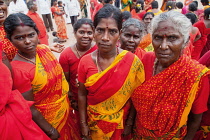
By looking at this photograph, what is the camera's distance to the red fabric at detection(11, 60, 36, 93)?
1.50 meters

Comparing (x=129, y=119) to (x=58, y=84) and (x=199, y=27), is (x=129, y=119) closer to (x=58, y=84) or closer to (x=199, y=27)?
(x=58, y=84)

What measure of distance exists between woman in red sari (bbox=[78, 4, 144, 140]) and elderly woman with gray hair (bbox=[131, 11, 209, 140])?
0.14m

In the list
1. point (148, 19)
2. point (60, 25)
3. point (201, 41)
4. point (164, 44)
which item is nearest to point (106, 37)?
point (164, 44)

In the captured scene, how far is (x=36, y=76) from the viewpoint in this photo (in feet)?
5.29

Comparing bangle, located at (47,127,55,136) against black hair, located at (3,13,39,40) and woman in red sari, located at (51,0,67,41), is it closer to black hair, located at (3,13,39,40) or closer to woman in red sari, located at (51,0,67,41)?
black hair, located at (3,13,39,40)

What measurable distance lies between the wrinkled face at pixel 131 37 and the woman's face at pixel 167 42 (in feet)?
2.24

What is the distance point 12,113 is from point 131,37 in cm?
151

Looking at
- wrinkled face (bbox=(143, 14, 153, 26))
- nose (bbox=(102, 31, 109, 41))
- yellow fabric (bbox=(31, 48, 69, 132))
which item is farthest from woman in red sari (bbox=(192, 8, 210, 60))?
yellow fabric (bbox=(31, 48, 69, 132))

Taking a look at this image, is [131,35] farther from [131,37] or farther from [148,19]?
[148,19]

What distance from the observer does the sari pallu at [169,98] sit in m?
1.46

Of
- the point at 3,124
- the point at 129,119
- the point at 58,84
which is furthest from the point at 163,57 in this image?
the point at 3,124

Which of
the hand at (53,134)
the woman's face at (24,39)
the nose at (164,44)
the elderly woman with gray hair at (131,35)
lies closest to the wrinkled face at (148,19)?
the elderly woman with gray hair at (131,35)

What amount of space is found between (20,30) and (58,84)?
2.06ft

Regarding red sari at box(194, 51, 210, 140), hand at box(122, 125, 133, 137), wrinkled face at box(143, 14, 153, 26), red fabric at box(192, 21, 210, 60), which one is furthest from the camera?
wrinkled face at box(143, 14, 153, 26)
